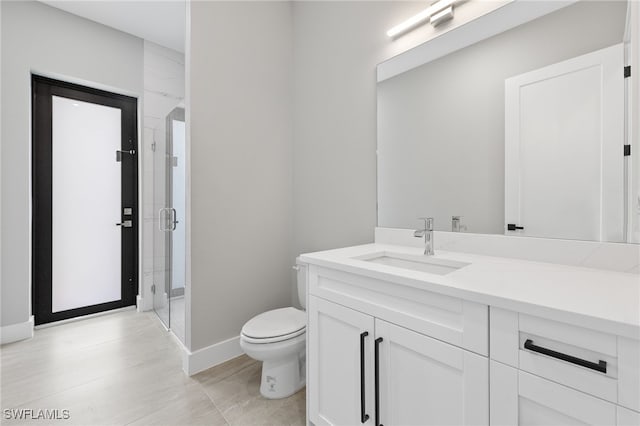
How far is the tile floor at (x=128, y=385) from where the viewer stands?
1.46 metres

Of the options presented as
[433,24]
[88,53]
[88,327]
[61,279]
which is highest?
[88,53]

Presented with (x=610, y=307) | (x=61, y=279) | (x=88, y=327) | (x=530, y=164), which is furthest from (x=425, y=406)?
(x=61, y=279)

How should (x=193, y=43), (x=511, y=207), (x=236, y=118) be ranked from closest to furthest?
(x=511, y=207) → (x=193, y=43) → (x=236, y=118)

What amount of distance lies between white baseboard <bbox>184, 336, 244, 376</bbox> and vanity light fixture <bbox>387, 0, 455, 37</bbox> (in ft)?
7.47

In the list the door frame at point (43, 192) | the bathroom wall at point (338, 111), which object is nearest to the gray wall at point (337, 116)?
the bathroom wall at point (338, 111)

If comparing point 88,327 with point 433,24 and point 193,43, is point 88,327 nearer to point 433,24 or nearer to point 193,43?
point 193,43

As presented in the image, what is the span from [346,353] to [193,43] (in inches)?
79.5

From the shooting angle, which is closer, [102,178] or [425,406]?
[425,406]

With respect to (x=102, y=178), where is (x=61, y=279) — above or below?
below

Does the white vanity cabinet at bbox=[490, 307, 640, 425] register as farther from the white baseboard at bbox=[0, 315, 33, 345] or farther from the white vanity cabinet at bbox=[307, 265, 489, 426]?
the white baseboard at bbox=[0, 315, 33, 345]

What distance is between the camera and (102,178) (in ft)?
9.33

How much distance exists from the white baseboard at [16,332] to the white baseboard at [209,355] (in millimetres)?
1533

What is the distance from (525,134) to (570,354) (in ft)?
3.00

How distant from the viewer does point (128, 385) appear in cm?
171
